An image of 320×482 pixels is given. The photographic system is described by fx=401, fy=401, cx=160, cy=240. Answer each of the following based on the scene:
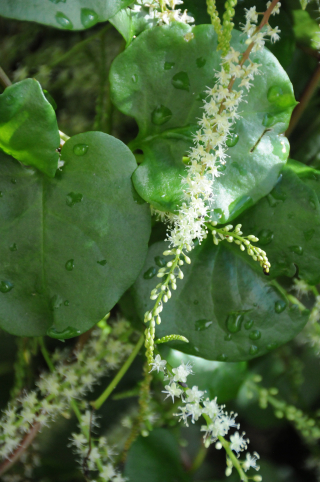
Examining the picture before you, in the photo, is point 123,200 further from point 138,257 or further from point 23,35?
point 23,35

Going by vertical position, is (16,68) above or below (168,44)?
below

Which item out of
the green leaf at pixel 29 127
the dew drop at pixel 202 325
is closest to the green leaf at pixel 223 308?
the dew drop at pixel 202 325

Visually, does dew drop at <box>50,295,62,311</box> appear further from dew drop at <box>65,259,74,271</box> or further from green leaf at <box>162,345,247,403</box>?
green leaf at <box>162,345,247,403</box>

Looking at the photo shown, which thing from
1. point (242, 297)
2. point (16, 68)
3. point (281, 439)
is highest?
point (16, 68)

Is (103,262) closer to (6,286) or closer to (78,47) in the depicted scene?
(6,286)

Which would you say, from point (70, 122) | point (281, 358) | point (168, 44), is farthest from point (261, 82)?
point (281, 358)

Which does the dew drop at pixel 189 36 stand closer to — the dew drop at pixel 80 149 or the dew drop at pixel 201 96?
the dew drop at pixel 201 96
